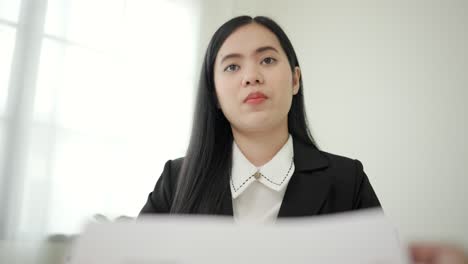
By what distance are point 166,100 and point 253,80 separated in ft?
3.73

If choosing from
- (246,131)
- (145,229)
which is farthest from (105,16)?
(145,229)

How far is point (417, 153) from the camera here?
1514 mm

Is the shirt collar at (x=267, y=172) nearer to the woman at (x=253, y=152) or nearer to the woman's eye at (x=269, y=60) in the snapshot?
the woman at (x=253, y=152)

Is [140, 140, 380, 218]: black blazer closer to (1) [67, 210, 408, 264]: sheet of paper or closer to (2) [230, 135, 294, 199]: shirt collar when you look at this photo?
(2) [230, 135, 294, 199]: shirt collar

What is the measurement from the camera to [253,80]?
67 cm

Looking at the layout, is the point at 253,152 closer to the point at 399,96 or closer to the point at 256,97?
the point at 256,97

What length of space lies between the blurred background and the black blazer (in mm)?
720

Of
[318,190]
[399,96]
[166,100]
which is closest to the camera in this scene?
[318,190]

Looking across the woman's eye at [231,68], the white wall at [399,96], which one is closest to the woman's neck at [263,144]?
the woman's eye at [231,68]

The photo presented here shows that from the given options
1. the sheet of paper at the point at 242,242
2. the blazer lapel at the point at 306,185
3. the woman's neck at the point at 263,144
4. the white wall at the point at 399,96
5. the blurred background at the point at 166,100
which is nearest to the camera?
the sheet of paper at the point at 242,242

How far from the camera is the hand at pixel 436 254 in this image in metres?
0.32

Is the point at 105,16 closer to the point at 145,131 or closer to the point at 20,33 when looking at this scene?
the point at 20,33

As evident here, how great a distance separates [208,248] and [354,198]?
1.34 feet

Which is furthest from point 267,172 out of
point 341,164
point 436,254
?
point 436,254
